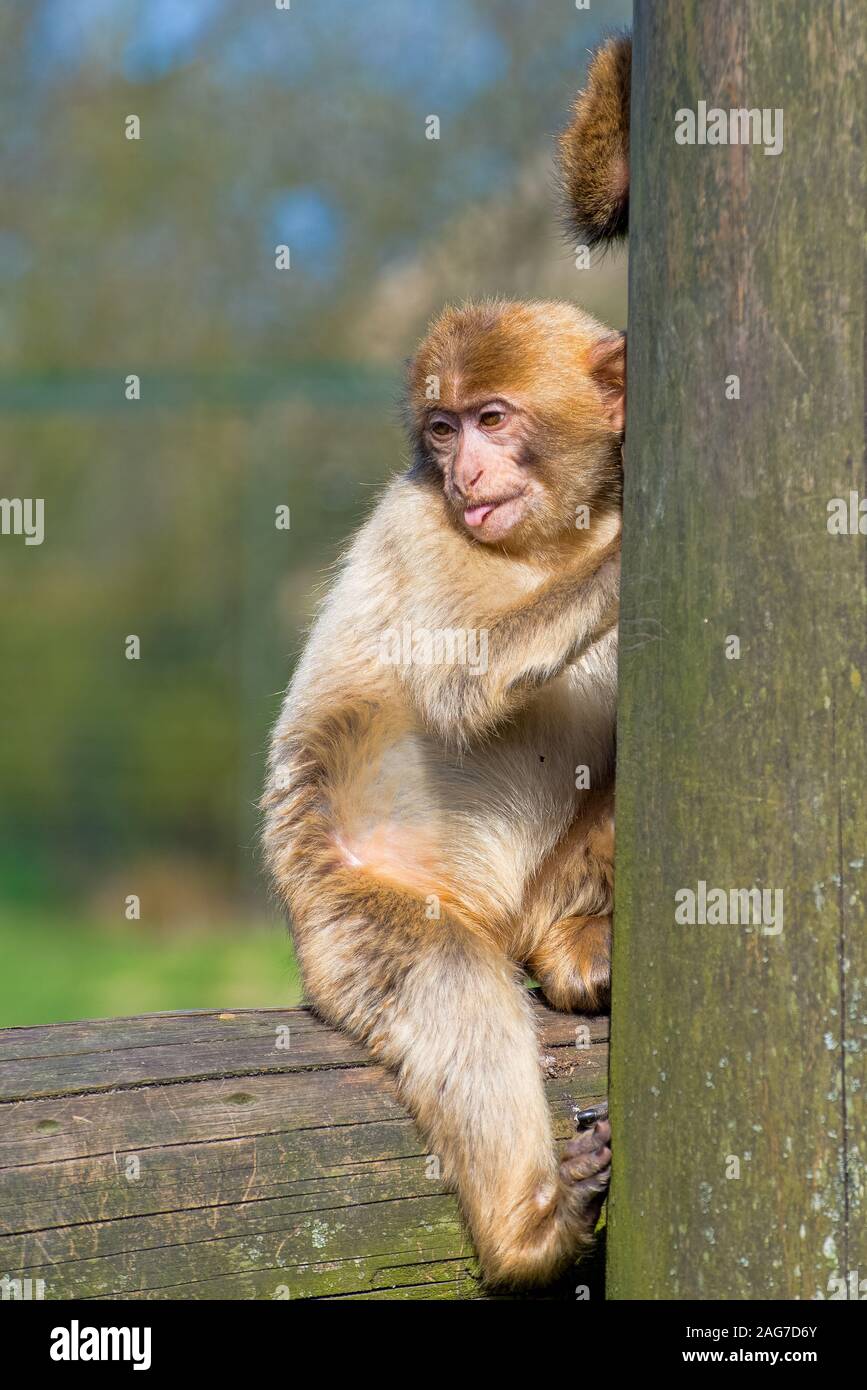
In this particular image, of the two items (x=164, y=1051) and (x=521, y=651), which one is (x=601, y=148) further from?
(x=164, y=1051)

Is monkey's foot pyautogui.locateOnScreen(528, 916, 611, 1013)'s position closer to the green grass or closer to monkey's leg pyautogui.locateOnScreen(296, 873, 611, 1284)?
monkey's leg pyautogui.locateOnScreen(296, 873, 611, 1284)

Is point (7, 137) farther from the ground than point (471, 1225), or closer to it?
farther from the ground

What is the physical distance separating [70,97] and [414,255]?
4948mm

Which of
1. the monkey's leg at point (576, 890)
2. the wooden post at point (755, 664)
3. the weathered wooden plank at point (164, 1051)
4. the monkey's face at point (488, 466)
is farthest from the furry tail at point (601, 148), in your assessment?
the weathered wooden plank at point (164, 1051)

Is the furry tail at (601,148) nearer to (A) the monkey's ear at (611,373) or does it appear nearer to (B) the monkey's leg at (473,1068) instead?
(A) the monkey's ear at (611,373)

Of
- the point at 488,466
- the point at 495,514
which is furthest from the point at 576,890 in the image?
the point at 488,466

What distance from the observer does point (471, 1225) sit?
10.7 feet

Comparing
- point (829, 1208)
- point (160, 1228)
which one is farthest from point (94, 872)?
point (829, 1208)

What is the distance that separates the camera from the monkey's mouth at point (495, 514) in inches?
168

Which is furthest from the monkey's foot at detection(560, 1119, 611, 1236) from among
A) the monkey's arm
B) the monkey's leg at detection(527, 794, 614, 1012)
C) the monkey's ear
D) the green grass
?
the green grass

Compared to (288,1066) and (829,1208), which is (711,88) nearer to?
(829,1208)

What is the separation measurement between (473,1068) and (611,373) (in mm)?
2052

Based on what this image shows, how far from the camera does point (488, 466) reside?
4.29 meters

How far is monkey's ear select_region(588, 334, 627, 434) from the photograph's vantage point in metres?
4.32
